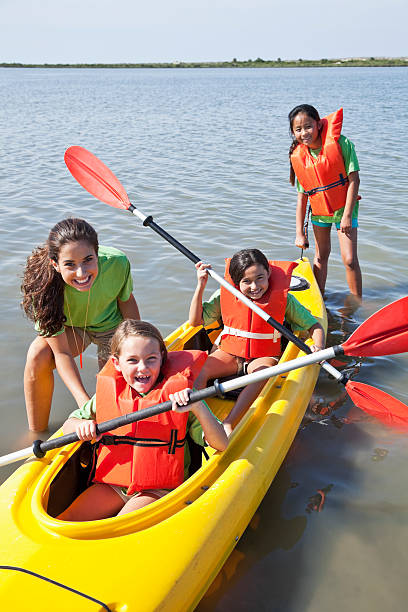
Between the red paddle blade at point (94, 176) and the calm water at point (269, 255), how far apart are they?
45.9 inches

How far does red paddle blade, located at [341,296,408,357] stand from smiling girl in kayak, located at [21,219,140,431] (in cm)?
125

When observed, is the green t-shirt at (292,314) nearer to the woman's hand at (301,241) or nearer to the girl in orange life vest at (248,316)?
the girl in orange life vest at (248,316)

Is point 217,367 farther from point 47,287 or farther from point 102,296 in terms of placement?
point 47,287

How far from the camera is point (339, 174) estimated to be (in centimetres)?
452

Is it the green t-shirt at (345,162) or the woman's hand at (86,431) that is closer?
the woman's hand at (86,431)

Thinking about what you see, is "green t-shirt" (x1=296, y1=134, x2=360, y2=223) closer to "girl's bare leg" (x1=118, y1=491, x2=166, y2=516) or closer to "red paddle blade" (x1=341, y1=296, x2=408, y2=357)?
"red paddle blade" (x1=341, y1=296, x2=408, y2=357)

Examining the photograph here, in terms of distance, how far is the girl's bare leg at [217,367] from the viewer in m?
3.28

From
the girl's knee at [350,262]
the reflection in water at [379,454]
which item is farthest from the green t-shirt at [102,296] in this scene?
the girl's knee at [350,262]

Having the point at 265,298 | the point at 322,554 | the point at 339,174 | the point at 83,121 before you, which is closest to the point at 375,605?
the point at 322,554

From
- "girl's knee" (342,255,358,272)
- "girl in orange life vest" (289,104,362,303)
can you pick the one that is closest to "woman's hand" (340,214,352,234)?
"girl in orange life vest" (289,104,362,303)

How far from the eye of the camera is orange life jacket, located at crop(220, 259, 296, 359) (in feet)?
10.9

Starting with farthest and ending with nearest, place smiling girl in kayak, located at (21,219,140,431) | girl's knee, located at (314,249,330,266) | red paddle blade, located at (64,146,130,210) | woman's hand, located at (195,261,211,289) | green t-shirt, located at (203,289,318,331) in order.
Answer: girl's knee, located at (314,249,330,266), red paddle blade, located at (64,146,130,210), green t-shirt, located at (203,289,318,331), woman's hand, located at (195,261,211,289), smiling girl in kayak, located at (21,219,140,431)

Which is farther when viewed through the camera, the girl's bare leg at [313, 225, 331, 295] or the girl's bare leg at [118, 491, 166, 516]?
the girl's bare leg at [313, 225, 331, 295]

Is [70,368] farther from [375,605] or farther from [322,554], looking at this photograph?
[375,605]
